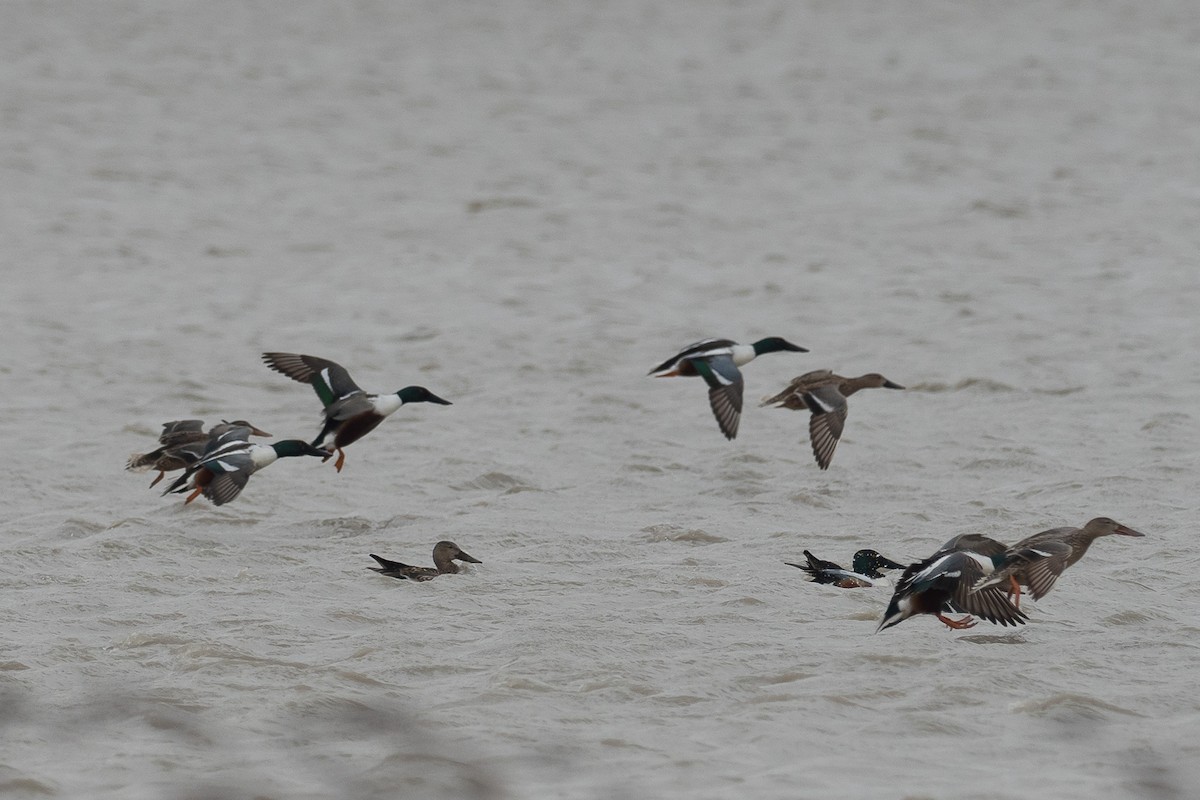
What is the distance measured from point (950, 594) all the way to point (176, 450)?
15.6 feet

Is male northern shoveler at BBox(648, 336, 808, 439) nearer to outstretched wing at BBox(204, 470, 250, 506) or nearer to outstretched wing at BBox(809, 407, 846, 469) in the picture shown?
outstretched wing at BBox(809, 407, 846, 469)

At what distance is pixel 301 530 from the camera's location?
10156 millimetres

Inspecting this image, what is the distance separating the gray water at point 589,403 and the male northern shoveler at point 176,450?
252mm

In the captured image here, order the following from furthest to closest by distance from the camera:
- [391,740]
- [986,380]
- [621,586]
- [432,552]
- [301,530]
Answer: [986,380], [301,530], [432,552], [621,586], [391,740]

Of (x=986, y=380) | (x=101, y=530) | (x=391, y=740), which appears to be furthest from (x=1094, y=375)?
(x=391, y=740)

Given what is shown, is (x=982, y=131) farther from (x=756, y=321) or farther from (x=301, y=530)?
(x=301, y=530)

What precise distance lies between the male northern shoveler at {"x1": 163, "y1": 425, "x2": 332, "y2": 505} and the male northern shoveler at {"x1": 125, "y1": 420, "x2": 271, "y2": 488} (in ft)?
0.68

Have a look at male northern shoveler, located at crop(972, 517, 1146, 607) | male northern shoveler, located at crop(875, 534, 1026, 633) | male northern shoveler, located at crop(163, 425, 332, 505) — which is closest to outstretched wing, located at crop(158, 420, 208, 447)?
male northern shoveler, located at crop(163, 425, 332, 505)

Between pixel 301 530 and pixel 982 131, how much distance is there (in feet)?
53.7

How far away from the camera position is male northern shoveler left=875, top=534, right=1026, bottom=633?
25.8 ft

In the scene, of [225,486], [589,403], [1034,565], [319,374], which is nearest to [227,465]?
[225,486]

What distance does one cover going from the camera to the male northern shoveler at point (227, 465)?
9.66 meters

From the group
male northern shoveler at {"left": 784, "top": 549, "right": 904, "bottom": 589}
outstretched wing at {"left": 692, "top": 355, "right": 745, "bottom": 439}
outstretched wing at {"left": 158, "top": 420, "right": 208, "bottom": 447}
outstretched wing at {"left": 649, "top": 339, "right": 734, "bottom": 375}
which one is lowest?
male northern shoveler at {"left": 784, "top": 549, "right": 904, "bottom": 589}

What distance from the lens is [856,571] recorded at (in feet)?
29.0
